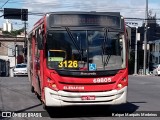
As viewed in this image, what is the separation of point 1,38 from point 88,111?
85898 millimetres

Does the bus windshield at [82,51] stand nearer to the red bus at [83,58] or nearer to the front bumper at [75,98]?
the red bus at [83,58]

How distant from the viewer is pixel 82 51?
452 inches

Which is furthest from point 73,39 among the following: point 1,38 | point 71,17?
point 1,38

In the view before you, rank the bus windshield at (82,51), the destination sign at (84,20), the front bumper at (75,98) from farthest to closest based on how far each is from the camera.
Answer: the destination sign at (84,20), the bus windshield at (82,51), the front bumper at (75,98)

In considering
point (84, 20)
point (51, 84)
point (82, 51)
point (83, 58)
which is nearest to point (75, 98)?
point (51, 84)

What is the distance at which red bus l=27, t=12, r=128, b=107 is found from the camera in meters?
11.2

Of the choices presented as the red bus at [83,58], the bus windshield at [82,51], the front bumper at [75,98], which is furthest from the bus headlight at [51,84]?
the bus windshield at [82,51]

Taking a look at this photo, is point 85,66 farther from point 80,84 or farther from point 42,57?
point 42,57

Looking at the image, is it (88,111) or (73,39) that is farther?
(88,111)

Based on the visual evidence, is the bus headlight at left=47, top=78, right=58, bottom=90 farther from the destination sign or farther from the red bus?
the destination sign

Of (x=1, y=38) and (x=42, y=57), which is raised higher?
(x=42, y=57)

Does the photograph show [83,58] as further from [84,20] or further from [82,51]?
[84,20]

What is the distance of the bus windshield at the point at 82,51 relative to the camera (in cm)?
1138

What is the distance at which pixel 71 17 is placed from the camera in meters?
11.7
